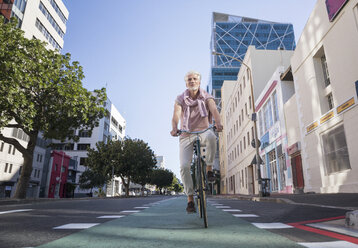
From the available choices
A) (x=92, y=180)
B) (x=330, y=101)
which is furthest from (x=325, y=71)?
(x=92, y=180)

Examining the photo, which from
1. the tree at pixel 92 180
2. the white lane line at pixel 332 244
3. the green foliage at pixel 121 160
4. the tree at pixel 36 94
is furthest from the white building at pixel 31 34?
the white lane line at pixel 332 244

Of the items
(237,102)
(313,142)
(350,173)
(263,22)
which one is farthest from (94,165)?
(263,22)

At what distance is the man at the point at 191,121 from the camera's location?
180 inches

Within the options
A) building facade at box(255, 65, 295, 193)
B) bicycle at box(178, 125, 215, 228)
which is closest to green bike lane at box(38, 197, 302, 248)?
bicycle at box(178, 125, 215, 228)

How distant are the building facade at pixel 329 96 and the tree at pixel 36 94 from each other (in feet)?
42.4

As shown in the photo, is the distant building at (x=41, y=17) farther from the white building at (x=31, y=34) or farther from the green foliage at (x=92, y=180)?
the green foliage at (x=92, y=180)

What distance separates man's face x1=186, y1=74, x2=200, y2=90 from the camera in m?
4.80

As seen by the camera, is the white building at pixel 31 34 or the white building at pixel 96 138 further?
the white building at pixel 96 138

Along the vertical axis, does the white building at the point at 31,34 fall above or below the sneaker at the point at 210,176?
above

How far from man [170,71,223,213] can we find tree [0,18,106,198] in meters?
12.8

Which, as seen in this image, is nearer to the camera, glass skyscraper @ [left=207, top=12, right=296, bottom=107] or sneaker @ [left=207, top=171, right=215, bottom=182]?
sneaker @ [left=207, top=171, right=215, bottom=182]

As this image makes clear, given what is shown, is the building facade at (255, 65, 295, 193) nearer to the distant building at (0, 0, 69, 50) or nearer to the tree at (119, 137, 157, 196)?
the tree at (119, 137, 157, 196)

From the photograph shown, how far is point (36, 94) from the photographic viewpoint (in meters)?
17.2

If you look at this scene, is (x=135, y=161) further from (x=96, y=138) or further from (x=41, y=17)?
(x=96, y=138)
